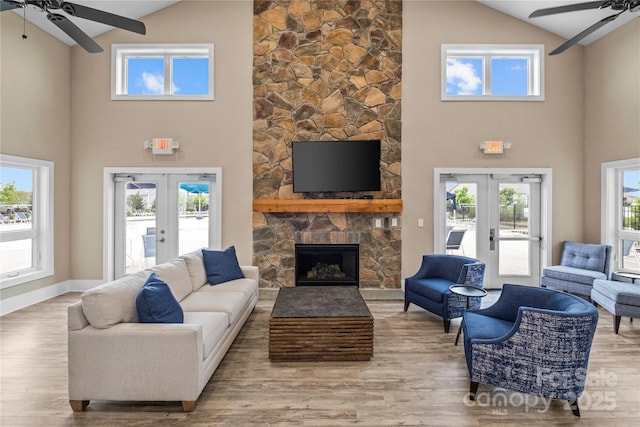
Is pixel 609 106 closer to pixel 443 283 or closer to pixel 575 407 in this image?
pixel 443 283

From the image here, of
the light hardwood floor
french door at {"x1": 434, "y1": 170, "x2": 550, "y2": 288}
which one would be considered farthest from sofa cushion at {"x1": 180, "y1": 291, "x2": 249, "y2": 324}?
french door at {"x1": 434, "y1": 170, "x2": 550, "y2": 288}

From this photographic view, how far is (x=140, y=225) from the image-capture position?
589cm

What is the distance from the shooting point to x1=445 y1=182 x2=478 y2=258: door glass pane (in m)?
5.84

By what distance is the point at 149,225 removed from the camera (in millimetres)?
5883

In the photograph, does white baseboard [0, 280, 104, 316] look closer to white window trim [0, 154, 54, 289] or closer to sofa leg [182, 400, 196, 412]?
white window trim [0, 154, 54, 289]

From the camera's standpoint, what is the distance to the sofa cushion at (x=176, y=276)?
3469mm

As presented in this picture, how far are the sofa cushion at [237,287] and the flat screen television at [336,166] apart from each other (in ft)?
5.77

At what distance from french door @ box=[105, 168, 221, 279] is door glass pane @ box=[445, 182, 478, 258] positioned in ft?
12.8

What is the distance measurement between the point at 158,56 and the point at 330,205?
12.4ft

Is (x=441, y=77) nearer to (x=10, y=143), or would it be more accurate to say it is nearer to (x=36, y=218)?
(x=10, y=143)

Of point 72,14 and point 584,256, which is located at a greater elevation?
point 72,14

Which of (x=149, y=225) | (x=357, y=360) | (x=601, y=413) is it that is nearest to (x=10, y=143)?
(x=149, y=225)

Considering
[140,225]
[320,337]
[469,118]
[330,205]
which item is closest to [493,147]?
[469,118]

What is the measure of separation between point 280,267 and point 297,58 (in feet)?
11.1
